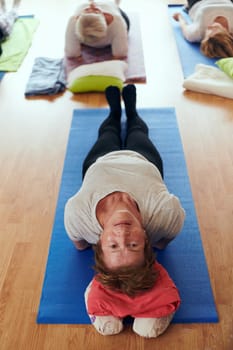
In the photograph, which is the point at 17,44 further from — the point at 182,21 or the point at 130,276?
the point at 130,276

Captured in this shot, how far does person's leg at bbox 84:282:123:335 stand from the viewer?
1485mm

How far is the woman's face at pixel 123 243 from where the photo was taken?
1340 millimetres

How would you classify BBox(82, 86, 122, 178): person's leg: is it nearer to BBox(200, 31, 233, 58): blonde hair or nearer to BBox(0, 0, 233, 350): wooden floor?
BBox(0, 0, 233, 350): wooden floor

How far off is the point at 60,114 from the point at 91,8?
3.34 feet

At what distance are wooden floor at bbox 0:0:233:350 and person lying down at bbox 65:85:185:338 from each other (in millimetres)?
159

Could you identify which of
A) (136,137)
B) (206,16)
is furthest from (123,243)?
(206,16)

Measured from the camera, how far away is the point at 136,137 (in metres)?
2.07

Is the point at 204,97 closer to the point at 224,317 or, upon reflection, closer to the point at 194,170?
the point at 194,170

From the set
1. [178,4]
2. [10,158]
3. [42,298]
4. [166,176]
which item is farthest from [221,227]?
[178,4]

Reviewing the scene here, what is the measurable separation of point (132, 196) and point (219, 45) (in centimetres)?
205

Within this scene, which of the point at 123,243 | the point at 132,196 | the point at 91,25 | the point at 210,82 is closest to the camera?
the point at 123,243

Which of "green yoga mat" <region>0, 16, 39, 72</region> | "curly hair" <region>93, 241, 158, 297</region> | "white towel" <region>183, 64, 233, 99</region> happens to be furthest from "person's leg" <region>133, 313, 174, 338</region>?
"green yoga mat" <region>0, 16, 39, 72</region>

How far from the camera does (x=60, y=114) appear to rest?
110 inches

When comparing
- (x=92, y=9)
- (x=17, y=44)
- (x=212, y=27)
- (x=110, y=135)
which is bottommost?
(x=17, y=44)
